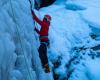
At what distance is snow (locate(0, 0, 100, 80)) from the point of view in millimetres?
3104

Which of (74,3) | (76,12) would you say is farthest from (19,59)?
(74,3)

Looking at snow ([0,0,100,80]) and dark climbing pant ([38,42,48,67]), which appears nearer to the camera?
snow ([0,0,100,80])

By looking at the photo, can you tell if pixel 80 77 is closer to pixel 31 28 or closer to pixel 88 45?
pixel 88 45

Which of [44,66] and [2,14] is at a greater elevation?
[2,14]

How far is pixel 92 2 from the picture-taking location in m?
11.5

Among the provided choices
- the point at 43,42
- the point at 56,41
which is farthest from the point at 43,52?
the point at 56,41

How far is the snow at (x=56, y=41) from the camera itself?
310cm

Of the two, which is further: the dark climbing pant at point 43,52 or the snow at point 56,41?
the dark climbing pant at point 43,52

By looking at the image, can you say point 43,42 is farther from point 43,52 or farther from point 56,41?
point 56,41

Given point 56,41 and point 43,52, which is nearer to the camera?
point 43,52

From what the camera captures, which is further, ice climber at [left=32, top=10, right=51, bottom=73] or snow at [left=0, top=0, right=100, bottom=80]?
ice climber at [left=32, top=10, right=51, bottom=73]

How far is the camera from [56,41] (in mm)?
7246

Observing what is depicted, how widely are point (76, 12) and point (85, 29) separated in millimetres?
1696

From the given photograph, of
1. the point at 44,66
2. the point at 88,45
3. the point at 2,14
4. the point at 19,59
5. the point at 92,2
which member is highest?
the point at 2,14
